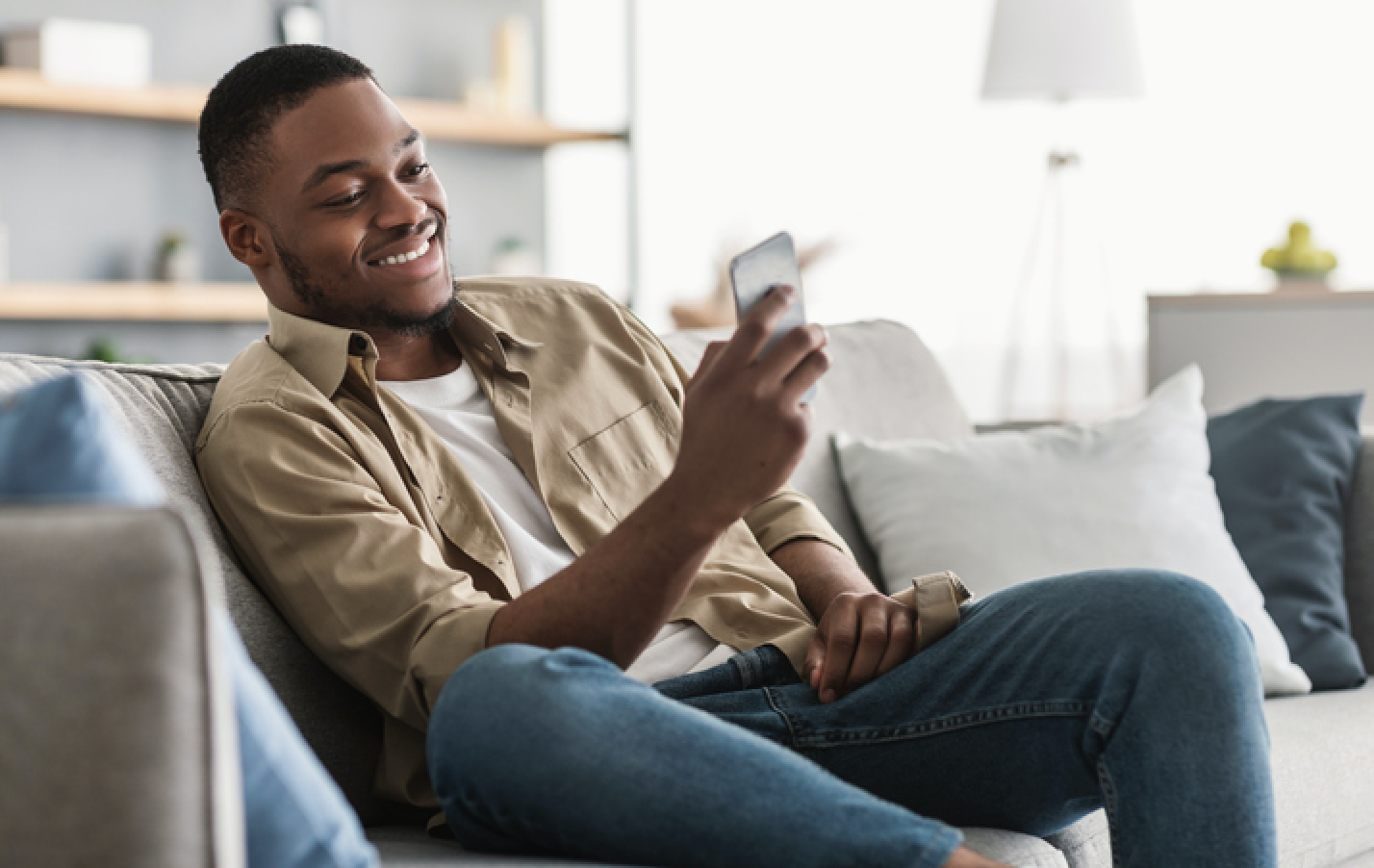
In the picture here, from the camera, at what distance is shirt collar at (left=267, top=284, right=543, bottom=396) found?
4.60 ft

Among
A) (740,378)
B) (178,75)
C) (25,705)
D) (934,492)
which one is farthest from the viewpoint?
(178,75)

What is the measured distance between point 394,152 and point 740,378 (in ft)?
1.93

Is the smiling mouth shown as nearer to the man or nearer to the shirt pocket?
the man

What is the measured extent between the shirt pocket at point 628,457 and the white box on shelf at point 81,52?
2.94m

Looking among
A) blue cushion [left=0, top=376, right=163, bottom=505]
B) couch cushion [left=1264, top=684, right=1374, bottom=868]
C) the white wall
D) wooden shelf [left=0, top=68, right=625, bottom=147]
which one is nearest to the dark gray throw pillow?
couch cushion [left=1264, top=684, right=1374, bottom=868]

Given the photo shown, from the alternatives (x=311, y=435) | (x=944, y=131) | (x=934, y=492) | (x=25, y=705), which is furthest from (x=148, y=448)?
(x=944, y=131)

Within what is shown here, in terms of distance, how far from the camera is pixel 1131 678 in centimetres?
113

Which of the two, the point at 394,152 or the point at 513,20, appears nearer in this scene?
the point at 394,152

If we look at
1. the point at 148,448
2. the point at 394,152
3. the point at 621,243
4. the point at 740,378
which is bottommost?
the point at 621,243

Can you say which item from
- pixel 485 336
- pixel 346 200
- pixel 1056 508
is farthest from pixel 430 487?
pixel 1056 508

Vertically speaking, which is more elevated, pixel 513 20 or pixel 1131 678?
pixel 513 20

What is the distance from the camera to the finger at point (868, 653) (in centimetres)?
131

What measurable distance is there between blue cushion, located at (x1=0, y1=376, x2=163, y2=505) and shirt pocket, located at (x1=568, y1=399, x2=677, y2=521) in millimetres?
691

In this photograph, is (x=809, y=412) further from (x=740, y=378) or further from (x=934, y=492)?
(x=934, y=492)
